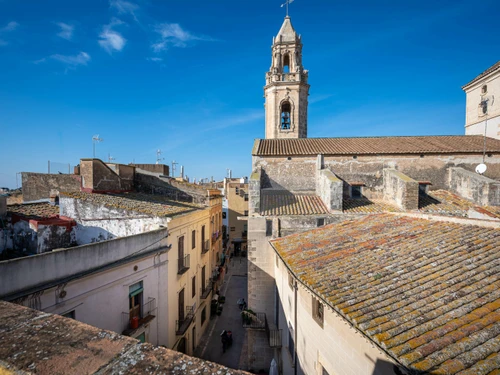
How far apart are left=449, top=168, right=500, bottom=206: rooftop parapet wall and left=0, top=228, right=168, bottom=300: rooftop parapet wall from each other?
14.9 meters

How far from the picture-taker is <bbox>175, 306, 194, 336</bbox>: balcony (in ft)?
36.7

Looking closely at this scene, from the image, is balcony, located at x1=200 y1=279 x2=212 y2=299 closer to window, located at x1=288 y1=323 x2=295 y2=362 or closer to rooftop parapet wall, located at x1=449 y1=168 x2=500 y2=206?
window, located at x1=288 y1=323 x2=295 y2=362

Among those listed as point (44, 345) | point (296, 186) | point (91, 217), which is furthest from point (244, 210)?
point (44, 345)

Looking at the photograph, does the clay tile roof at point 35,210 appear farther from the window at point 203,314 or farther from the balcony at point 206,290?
the window at point 203,314

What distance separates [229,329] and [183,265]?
607 centimetres

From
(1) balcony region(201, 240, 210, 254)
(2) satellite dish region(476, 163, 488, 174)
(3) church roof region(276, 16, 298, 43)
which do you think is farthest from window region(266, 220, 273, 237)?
(3) church roof region(276, 16, 298, 43)

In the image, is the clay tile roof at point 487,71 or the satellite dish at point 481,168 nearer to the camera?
the satellite dish at point 481,168

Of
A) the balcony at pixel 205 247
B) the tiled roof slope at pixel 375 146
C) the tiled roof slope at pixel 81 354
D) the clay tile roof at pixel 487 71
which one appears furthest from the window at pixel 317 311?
the clay tile roof at pixel 487 71

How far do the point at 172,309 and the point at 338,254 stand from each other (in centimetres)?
757

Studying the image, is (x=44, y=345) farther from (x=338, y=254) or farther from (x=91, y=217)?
(x=91, y=217)

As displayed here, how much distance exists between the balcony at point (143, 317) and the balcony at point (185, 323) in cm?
252

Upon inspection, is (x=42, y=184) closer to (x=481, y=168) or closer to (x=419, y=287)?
(x=419, y=287)

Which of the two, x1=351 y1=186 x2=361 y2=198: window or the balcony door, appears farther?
x1=351 y1=186 x2=361 y2=198: window

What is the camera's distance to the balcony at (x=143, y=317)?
7.89m
